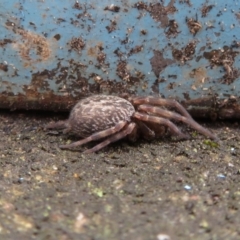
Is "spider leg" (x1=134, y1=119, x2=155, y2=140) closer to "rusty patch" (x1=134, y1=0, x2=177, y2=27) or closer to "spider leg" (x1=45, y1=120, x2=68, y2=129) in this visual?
"spider leg" (x1=45, y1=120, x2=68, y2=129)

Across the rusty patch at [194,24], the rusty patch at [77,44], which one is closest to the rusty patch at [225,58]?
the rusty patch at [194,24]

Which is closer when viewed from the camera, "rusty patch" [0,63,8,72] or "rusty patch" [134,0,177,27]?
"rusty patch" [134,0,177,27]

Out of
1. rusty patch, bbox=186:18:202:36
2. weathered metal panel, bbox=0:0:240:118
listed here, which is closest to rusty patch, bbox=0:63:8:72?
weathered metal panel, bbox=0:0:240:118

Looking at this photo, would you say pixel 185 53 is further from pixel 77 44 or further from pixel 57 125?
pixel 57 125

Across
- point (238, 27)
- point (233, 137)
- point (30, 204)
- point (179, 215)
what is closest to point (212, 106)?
point (233, 137)

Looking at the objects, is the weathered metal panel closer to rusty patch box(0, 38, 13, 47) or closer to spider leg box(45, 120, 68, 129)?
rusty patch box(0, 38, 13, 47)

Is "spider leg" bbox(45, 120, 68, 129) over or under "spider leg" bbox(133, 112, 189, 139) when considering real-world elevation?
under

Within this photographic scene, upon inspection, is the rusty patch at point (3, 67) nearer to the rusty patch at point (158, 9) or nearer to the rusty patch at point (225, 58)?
the rusty patch at point (158, 9)

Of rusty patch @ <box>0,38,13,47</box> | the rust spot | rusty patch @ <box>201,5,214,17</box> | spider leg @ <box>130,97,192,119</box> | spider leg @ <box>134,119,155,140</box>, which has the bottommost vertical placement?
spider leg @ <box>134,119,155,140</box>

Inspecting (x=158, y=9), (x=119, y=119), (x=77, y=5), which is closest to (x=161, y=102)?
(x=119, y=119)
